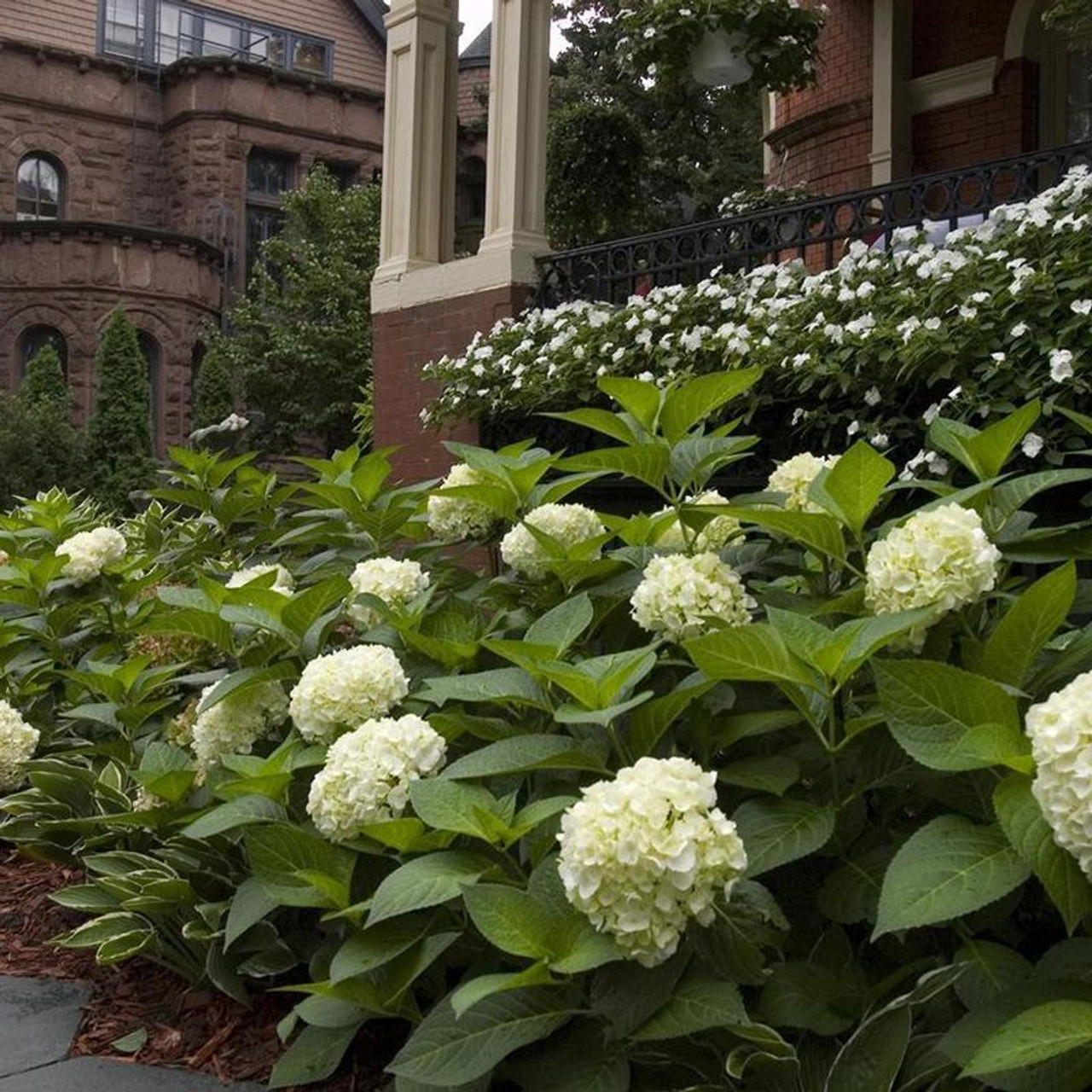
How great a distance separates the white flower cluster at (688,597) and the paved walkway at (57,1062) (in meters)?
1.05

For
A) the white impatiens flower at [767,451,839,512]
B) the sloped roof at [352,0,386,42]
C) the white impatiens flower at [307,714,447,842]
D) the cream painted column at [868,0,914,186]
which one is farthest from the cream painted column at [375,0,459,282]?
the sloped roof at [352,0,386,42]

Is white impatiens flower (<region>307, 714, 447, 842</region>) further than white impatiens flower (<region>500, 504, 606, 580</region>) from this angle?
No

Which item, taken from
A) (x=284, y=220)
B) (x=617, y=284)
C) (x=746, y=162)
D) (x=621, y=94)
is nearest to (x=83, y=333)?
(x=284, y=220)


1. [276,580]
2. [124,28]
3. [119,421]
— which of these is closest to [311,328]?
[119,421]

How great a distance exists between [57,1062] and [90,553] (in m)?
1.97

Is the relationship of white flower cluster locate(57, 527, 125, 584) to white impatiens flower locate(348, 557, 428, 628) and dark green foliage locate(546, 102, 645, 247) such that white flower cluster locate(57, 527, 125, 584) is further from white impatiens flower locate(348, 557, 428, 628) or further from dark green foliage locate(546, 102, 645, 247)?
dark green foliage locate(546, 102, 645, 247)

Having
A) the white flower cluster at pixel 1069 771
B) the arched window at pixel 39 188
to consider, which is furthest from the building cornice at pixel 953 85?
the arched window at pixel 39 188

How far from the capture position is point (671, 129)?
20.5m

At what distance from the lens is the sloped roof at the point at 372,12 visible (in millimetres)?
30344

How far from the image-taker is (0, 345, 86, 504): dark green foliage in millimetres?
20484

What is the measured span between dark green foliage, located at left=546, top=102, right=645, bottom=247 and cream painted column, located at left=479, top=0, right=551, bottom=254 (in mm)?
3438

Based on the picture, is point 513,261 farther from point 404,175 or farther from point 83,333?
point 83,333

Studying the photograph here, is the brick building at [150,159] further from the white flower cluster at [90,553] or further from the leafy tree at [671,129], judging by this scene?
the white flower cluster at [90,553]

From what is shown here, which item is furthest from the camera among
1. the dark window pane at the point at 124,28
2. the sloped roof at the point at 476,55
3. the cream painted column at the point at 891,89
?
the sloped roof at the point at 476,55
